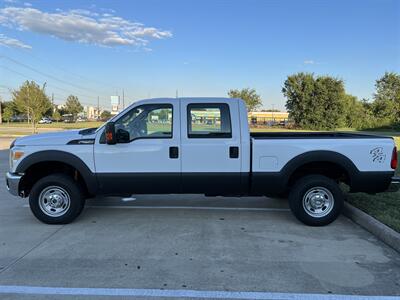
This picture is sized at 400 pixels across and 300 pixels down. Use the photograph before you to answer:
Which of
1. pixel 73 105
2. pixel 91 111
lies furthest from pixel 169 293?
pixel 91 111

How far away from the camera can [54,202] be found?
253 inches

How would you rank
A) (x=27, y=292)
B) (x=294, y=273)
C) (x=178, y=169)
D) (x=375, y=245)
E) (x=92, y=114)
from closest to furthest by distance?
(x=27, y=292) → (x=294, y=273) → (x=375, y=245) → (x=178, y=169) → (x=92, y=114)

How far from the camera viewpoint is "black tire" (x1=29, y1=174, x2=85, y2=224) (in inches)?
248

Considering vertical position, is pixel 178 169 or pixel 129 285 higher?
pixel 178 169

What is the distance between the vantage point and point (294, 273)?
175 inches

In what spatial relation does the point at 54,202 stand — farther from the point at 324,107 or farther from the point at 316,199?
the point at 324,107

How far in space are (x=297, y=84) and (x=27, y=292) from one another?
58376mm

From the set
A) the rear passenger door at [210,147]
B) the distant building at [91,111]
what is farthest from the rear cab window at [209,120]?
the distant building at [91,111]

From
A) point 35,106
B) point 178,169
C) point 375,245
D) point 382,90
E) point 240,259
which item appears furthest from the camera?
point 382,90

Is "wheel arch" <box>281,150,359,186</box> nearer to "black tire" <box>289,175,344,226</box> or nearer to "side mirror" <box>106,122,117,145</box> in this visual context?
"black tire" <box>289,175,344,226</box>

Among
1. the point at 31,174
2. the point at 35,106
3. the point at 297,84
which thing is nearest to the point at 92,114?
the point at 297,84

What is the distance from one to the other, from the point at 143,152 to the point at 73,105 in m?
114

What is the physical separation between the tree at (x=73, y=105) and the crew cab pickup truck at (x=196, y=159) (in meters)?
111

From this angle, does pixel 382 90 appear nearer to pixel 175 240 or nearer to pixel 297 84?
pixel 297 84
